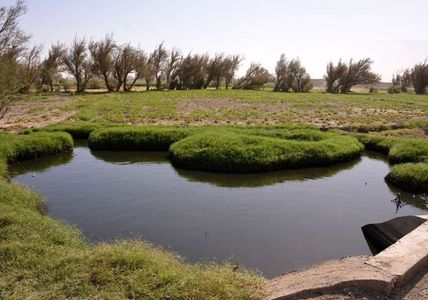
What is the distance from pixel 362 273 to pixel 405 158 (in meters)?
14.1

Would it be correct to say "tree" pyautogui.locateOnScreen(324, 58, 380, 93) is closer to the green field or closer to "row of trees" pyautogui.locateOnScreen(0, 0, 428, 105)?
"row of trees" pyautogui.locateOnScreen(0, 0, 428, 105)


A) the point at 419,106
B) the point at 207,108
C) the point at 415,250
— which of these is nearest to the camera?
the point at 415,250

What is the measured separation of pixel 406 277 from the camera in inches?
283

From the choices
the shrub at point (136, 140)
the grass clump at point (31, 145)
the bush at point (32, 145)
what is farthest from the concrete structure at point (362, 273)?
the bush at point (32, 145)

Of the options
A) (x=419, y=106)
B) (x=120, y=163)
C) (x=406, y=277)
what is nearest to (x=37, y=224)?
(x=406, y=277)

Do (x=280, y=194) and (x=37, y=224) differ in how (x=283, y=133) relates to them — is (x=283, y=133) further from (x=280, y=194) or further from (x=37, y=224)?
(x=37, y=224)

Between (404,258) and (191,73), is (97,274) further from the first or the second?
(191,73)

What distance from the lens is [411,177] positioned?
632 inches

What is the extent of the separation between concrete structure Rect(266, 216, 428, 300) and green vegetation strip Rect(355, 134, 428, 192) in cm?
803

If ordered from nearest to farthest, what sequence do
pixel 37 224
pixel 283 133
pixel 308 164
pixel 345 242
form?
pixel 37 224
pixel 345 242
pixel 308 164
pixel 283 133

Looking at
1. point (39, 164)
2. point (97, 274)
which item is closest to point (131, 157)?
point (39, 164)

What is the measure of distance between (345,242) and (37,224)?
775 centimetres

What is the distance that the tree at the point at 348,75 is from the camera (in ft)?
242

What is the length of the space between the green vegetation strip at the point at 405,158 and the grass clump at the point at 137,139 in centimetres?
1070
